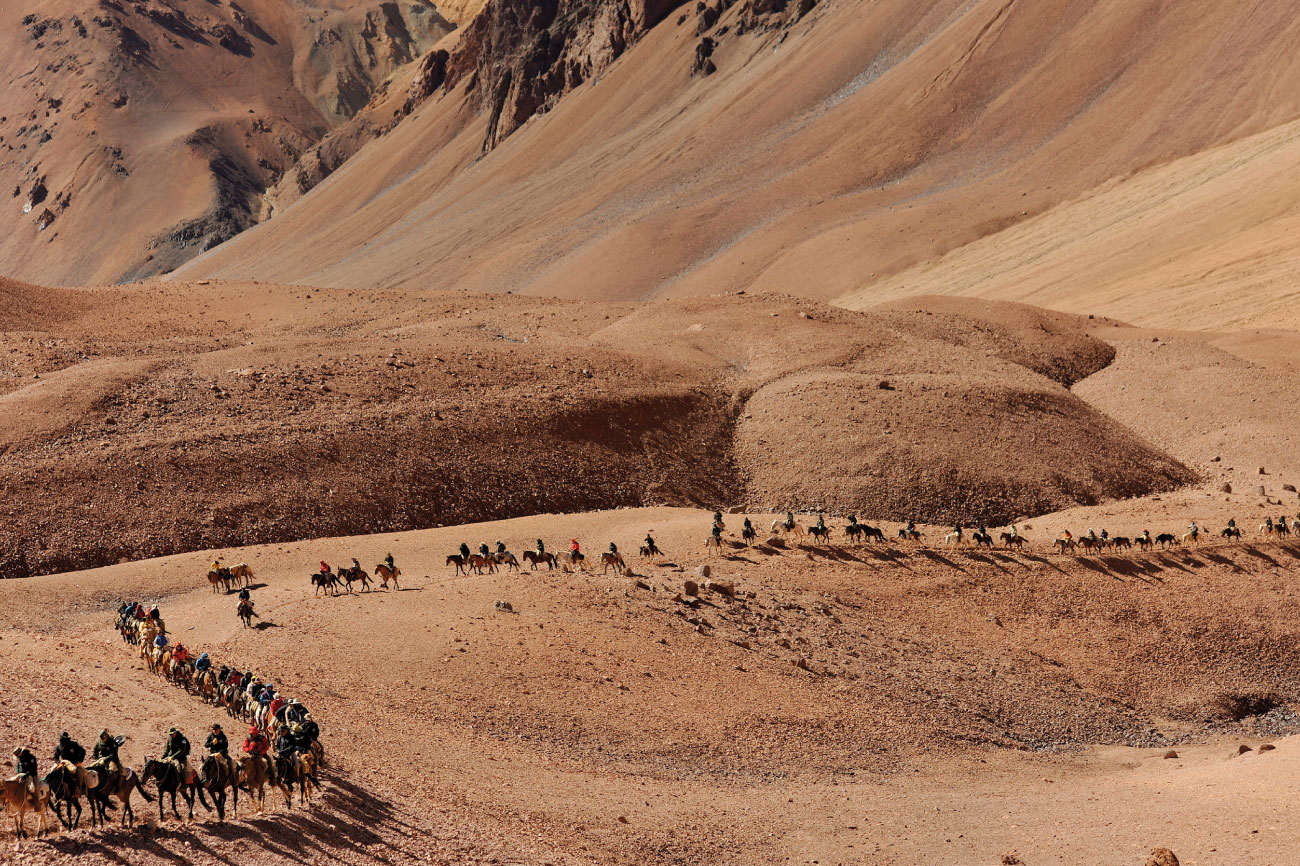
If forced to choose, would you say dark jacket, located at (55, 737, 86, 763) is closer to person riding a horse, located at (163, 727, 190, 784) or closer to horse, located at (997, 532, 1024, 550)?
person riding a horse, located at (163, 727, 190, 784)

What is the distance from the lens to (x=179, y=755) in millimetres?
Result: 15141

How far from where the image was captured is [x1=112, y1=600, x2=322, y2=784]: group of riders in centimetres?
1540

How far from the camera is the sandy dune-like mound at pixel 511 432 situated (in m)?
36.2

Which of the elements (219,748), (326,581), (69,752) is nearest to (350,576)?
(326,581)

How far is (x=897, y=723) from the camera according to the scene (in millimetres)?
25078

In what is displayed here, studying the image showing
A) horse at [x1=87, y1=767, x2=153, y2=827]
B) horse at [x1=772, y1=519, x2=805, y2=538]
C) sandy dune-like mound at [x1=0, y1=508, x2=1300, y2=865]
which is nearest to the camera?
horse at [x1=87, y1=767, x2=153, y2=827]

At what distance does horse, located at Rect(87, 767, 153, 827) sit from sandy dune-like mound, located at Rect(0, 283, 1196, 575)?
20.8 meters

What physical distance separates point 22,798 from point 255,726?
4072mm

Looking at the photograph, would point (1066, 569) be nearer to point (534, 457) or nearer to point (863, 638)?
point (863, 638)

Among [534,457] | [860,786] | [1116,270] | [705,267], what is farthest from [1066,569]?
[705,267]

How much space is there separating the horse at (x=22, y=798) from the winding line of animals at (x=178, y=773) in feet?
0.04

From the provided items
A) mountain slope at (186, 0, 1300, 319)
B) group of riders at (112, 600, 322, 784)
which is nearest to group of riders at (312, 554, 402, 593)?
group of riders at (112, 600, 322, 784)

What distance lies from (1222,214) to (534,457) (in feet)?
193

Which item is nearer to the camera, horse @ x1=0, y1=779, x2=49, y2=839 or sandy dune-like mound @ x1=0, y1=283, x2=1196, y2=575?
horse @ x1=0, y1=779, x2=49, y2=839
